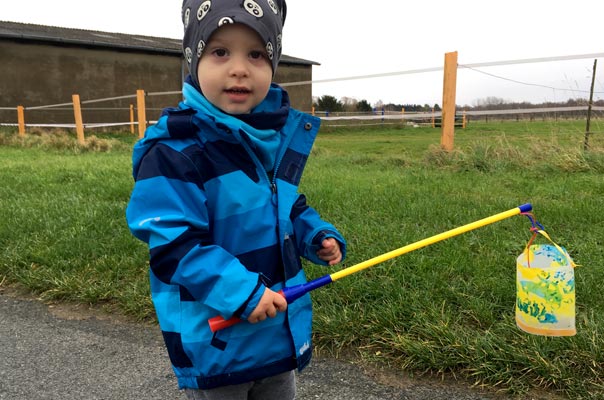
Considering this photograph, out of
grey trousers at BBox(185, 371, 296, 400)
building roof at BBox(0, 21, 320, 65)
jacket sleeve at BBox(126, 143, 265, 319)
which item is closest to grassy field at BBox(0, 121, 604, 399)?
grey trousers at BBox(185, 371, 296, 400)

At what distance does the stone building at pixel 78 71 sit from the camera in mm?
21328

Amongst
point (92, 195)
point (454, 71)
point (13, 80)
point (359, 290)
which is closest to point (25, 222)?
point (92, 195)

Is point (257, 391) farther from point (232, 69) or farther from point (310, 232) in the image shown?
point (232, 69)

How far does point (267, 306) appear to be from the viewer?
1.29m

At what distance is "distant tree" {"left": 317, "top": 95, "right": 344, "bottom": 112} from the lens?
120 feet

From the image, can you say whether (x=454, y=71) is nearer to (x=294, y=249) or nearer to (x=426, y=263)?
(x=426, y=263)

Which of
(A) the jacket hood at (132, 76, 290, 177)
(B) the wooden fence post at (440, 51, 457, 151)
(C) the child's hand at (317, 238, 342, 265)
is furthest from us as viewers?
(B) the wooden fence post at (440, 51, 457, 151)

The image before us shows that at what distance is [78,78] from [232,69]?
24.4 metres

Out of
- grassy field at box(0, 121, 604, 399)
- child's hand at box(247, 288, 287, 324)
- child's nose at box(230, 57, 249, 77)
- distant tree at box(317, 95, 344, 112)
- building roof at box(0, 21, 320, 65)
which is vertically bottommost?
grassy field at box(0, 121, 604, 399)

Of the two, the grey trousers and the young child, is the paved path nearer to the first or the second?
the grey trousers

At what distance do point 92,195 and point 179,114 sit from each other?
422 cm

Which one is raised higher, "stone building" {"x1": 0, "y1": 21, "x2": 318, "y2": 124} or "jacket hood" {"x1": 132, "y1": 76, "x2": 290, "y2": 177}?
"stone building" {"x1": 0, "y1": 21, "x2": 318, "y2": 124}

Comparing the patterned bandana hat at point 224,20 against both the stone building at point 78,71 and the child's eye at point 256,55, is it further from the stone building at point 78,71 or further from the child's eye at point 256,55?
the stone building at point 78,71

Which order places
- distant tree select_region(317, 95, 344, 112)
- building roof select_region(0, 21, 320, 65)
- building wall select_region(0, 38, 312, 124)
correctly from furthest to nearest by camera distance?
distant tree select_region(317, 95, 344, 112) → building roof select_region(0, 21, 320, 65) → building wall select_region(0, 38, 312, 124)
